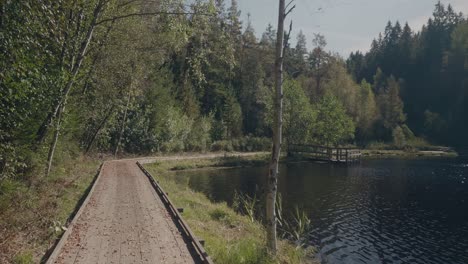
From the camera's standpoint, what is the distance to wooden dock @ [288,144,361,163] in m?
54.1

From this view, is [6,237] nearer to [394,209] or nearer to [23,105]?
[23,105]

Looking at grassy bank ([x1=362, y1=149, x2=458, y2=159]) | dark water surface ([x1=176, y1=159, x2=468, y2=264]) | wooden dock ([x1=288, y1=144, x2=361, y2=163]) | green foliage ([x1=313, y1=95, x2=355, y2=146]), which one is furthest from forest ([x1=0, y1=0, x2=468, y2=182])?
dark water surface ([x1=176, y1=159, x2=468, y2=264])

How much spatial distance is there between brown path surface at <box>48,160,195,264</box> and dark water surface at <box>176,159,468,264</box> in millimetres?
7339

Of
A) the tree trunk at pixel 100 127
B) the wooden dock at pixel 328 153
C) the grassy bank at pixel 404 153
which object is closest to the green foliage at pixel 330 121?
the wooden dock at pixel 328 153

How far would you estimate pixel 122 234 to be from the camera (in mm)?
10656

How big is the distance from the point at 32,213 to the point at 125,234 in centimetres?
323

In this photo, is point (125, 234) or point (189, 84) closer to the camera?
point (125, 234)

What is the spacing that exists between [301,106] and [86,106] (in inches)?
1514

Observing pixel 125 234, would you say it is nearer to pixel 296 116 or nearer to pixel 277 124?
pixel 277 124

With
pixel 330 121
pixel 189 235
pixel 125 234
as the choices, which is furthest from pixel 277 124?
pixel 330 121

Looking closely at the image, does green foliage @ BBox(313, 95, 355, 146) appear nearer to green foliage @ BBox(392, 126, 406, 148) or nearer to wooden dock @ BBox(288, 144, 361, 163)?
wooden dock @ BBox(288, 144, 361, 163)

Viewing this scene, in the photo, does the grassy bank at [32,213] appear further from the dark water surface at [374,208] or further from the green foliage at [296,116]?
the green foliage at [296,116]

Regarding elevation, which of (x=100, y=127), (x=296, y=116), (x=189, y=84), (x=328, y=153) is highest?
(x=189, y=84)

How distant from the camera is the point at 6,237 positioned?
880cm
